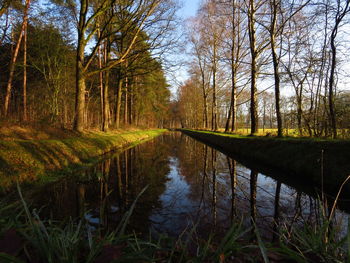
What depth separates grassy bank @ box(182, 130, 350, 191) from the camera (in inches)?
154

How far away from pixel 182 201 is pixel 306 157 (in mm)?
4094

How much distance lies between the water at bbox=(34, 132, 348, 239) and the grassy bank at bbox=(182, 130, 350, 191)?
2.78 feet

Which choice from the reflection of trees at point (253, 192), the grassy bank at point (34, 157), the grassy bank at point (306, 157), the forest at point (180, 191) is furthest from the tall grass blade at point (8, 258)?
the grassy bank at point (34, 157)

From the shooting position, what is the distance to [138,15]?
1088cm

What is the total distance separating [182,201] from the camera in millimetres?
3531

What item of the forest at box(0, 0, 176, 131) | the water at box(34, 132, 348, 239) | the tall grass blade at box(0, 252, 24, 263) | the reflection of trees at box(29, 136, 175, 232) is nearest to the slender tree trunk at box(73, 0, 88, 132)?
the forest at box(0, 0, 176, 131)

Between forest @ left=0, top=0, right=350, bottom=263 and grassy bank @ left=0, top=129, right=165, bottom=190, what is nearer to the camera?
forest @ left=0, top=0, right=350, bottom=263

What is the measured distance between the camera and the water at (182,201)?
2.63m

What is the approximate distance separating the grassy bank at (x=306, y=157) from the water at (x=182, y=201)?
848mm

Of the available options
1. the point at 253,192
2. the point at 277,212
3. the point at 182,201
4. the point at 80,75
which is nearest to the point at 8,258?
the point at 182,201

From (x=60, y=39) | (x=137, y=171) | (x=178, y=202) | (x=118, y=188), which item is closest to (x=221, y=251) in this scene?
(x=178, y=202)

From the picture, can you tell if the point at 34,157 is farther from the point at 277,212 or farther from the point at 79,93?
the point at 277,212

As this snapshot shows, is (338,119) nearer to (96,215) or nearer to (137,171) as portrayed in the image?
(137,171)

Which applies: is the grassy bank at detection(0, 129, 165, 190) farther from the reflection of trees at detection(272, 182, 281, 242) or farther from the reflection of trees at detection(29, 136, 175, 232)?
the reflection of trees at detection(272, 182, 281, 242)
